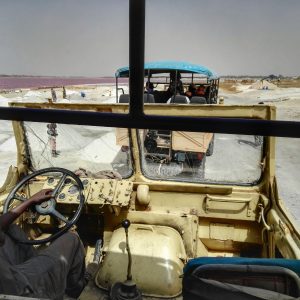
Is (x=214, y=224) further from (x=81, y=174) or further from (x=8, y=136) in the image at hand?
(x=8, y=136)

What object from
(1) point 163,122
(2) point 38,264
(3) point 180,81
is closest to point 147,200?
(2) point 38,264

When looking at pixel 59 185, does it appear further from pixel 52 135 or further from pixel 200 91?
pixel 200 91

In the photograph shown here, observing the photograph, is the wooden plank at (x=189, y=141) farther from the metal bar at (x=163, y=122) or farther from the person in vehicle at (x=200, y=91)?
the person in vehicle at (x=200, y=91)

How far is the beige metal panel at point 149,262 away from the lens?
2232 mm

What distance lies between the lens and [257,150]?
269cm

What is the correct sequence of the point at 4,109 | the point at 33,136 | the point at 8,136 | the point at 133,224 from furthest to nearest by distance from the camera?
the point at 8,136, the point at 33,136, the point at 133,224, the point at 4,109

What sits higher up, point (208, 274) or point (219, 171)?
point (208, 274)

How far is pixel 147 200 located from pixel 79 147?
75 centimetres

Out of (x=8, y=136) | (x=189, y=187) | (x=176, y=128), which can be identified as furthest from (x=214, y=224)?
(x=8, y=136)

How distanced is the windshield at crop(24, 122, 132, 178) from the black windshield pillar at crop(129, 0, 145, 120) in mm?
1725

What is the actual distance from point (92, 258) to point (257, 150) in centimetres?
177

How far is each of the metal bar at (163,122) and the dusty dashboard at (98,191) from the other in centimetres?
157

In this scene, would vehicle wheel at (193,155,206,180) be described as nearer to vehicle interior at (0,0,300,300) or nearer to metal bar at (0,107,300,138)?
vehicle interior at (0,0,300,300)

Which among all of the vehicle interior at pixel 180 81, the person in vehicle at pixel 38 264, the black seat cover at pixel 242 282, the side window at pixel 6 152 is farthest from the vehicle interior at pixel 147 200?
the side window at pixel 6 152
